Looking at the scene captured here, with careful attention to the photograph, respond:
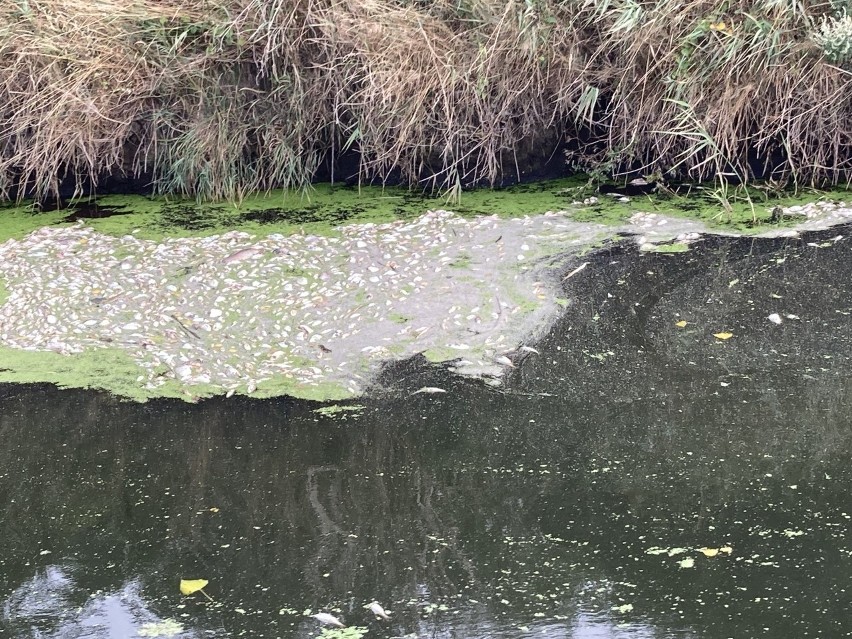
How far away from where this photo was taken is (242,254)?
13.5 ft

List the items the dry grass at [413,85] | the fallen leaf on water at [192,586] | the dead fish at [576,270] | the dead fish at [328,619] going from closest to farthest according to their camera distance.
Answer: the dead fish at [328,619] → the fallen leaf on water at [192,586] → the dead fish at [576,270] → the dry grass at [413,85]

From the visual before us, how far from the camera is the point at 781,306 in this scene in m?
3.44

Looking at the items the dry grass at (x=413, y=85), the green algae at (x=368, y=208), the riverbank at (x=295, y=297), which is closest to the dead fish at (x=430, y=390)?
the riverbank at (x=295, y=297)

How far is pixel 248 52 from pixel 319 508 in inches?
119

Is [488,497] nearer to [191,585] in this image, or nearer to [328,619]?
[328,619]

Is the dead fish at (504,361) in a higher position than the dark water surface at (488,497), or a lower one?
higher

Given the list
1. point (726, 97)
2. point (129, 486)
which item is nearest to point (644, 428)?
point (129, 486)

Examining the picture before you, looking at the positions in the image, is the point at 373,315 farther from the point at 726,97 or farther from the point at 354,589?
the point at 726,97

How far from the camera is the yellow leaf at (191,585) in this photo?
213cm

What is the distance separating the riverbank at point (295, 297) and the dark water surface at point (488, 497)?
0.17 metres

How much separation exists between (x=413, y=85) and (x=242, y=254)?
126 centimetres

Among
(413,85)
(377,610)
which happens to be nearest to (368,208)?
(413,85)

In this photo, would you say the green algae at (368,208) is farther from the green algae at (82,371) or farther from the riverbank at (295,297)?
the green algae at (82,371)

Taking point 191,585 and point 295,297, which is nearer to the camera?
Result: point 191,585
